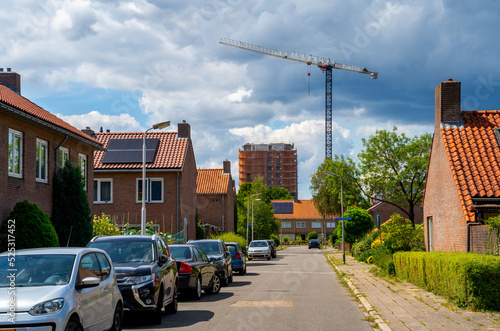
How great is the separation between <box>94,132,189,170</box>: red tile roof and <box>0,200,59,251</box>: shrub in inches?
791

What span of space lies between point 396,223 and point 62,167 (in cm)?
1495

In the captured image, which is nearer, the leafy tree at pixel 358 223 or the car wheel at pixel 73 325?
the car wheel at pixel 73 325

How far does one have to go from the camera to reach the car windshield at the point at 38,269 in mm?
8002

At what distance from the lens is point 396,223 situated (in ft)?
84.2

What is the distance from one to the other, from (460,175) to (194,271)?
953 centimetres

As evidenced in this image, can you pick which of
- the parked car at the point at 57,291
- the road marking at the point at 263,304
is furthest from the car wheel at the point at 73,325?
the road marking at the point at 263,304

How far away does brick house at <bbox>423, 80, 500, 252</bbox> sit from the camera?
17500 mm

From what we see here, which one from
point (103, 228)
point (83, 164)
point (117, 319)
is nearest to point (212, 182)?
point (103, 228)

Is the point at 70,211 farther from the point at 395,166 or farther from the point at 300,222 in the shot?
the point at 300,222

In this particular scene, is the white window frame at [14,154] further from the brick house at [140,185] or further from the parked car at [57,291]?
the brick house at [140,185]

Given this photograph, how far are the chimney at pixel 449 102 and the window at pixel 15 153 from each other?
15.8 meters

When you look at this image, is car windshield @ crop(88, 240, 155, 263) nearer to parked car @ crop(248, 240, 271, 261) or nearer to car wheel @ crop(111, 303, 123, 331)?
car wheel @ crop(111, 303, 123, 331)

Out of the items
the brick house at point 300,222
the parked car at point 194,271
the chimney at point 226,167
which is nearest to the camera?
the parked car at point 194,271

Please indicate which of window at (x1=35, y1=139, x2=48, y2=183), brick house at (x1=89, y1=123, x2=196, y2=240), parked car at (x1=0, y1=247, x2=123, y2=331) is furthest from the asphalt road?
brick house at (x1=89, y1=123, x2=196, y2=240)
